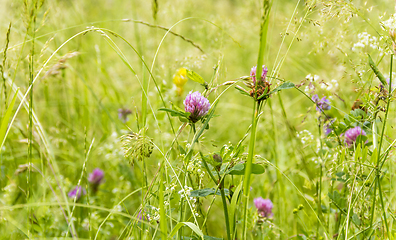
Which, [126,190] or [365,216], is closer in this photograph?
[365,216]

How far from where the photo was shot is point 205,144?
1.76 meters

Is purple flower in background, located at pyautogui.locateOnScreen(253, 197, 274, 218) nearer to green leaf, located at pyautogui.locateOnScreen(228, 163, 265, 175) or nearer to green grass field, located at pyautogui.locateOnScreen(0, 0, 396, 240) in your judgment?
green grass field, located at pyautogui.locateOnScreen(0, 0, 396, 240)

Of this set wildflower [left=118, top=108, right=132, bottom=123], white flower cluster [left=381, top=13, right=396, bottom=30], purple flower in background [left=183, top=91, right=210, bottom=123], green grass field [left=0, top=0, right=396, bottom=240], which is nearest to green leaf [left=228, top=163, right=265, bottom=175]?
green grass field [left=0, top=0, right=396, bottom=240]

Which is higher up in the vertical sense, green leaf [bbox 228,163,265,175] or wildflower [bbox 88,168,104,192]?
wildflower [bbox 88,168,104,192]

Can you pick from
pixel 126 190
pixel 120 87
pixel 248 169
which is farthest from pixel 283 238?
pixel 120 87

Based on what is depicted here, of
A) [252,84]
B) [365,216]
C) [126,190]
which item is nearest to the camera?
[252,84]

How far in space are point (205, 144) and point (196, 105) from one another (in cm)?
101

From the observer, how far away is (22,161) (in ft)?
5.01

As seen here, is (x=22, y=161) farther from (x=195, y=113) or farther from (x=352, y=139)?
(x=352, y=139)

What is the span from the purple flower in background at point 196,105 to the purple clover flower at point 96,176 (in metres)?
0.89

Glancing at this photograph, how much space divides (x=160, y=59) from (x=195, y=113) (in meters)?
1.31

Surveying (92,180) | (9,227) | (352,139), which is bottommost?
(9,227)

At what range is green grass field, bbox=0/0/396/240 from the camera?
0.78 metres

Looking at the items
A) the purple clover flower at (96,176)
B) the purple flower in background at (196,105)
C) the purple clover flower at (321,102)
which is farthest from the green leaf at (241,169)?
the purple clover flower at (96,176)
